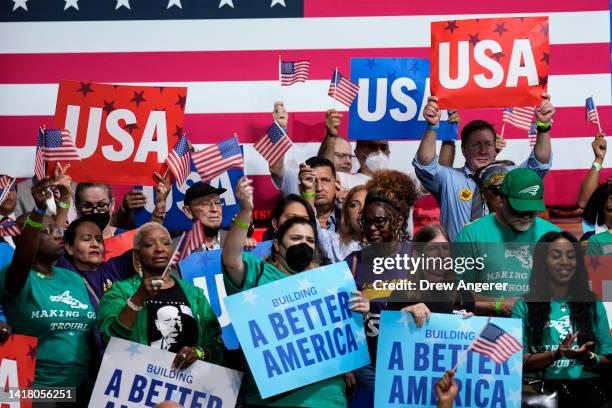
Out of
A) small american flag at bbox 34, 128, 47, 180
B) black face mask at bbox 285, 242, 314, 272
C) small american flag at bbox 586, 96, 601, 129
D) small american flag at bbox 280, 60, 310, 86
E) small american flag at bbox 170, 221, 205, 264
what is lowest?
black face mask at bbox 285, 242, 314, 272

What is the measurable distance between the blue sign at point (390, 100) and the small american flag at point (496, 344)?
2738 mm

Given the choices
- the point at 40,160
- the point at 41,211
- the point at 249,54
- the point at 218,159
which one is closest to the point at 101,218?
the point at 40,160

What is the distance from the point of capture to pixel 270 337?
18.4 ft

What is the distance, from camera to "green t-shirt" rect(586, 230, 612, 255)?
6.17 meters

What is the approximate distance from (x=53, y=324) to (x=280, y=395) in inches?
50.3

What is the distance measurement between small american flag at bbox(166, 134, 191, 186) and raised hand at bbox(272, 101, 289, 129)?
1094 mm

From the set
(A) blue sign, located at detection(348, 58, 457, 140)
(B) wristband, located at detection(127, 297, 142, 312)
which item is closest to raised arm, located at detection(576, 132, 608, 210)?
(A) blue sign, located at detection(348, 58, 457, 140)

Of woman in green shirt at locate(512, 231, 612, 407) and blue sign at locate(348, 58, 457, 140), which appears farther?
blue sign at locate(348, 58, 457, 140)

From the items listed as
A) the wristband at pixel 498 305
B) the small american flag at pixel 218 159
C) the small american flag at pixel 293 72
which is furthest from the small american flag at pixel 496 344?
the small american flag at pixel 293 72

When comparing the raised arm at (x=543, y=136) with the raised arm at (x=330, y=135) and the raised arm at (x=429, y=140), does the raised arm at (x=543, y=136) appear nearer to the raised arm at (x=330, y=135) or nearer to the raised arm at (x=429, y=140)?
the raised arm at (x=429, y=140)

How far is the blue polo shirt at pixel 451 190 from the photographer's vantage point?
7.12 metres

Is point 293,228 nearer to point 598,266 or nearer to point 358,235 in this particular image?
point 358,235

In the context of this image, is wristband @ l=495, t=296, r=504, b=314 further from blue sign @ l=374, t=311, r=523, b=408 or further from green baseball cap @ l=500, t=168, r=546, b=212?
green baseball cap @ l=500, t=168, r=546, b=212

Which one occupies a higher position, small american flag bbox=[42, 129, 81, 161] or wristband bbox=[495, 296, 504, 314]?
small american flag bbox=[42, 129, 81, 161]
